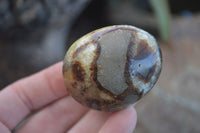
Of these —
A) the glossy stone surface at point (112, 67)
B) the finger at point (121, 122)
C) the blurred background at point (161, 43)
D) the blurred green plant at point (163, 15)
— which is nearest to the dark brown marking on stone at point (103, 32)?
the glossy stone surface at point (112, 67)

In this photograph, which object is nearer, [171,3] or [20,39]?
[20,39]

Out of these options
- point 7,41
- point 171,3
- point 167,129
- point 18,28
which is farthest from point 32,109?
point 171,3

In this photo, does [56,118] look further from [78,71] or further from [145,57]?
[145,57]

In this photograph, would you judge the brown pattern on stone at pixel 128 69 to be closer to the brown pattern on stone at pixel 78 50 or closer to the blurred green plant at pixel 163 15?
the brown pattern on stone at pixel 78 50

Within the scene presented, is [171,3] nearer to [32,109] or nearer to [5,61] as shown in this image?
[5,61]

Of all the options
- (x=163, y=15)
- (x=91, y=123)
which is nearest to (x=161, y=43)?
(x=163, y=15)
